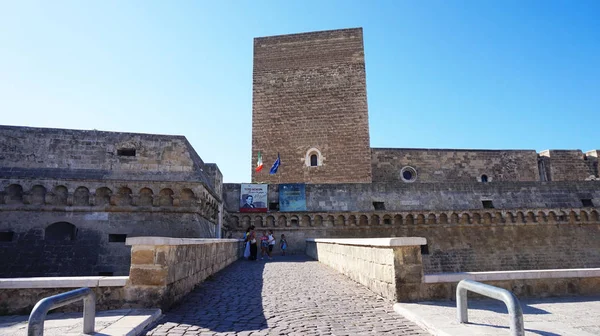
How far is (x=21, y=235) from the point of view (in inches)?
401

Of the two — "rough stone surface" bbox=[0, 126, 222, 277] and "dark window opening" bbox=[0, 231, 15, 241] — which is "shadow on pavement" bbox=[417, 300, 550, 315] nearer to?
"rough stone surface" bbox=[0, 126, 222, 277]

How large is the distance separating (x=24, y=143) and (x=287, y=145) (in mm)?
12652

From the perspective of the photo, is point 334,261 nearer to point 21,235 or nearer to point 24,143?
point 21,235

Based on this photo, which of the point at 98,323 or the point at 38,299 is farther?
the point at 38,299

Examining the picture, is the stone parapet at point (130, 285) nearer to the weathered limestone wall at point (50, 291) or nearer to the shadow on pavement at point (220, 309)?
the weathered limestone wall at point (50, 291)

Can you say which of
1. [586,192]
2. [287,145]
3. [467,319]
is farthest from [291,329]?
[586,192]

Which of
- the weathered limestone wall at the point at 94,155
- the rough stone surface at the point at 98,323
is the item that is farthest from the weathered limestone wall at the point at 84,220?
the rough stone surface at the point at 98,323

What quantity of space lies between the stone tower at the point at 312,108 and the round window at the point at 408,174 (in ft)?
9.37

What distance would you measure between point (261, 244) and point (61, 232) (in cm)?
659

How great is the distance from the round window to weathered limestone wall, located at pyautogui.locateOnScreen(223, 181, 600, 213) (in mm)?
4142

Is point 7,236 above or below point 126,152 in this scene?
below

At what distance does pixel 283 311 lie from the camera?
4723mm

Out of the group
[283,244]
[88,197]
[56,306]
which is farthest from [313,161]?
[56,306]

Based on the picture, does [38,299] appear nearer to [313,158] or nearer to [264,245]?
[264,245]
